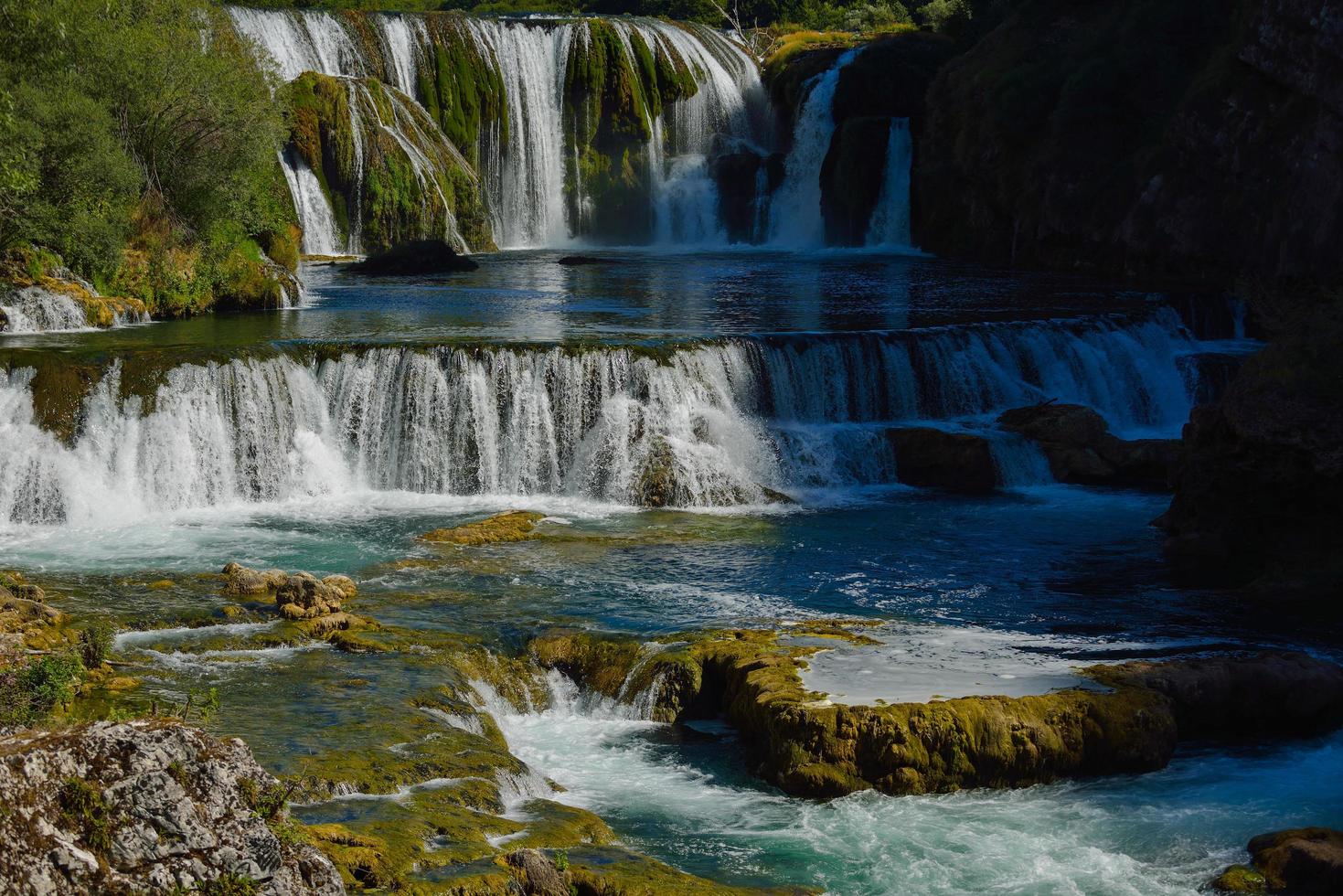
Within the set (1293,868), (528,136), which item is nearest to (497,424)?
(1293,868)

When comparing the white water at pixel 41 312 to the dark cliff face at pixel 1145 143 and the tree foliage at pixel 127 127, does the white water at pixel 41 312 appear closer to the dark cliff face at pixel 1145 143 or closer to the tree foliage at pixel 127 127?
the tree foliage at pixel 127 127

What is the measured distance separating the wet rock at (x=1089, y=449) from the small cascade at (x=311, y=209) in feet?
77.7

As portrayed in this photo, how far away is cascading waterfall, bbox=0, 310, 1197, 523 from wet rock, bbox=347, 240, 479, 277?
48.3ft

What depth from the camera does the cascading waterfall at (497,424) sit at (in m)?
19.6

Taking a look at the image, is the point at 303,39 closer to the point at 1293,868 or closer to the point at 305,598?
the point at 305,598

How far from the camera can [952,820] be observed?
10391 millimetres

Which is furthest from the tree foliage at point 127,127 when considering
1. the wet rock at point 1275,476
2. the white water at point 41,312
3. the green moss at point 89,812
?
the green moss at point 89,812

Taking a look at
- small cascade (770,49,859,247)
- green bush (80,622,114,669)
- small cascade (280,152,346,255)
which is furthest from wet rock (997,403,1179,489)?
small cascade (280,152,346,255)

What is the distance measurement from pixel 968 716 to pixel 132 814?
22.8 ft

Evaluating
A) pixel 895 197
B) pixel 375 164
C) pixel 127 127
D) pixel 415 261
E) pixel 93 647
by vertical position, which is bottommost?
pixel 93 647

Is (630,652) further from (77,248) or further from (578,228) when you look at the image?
(578,228)

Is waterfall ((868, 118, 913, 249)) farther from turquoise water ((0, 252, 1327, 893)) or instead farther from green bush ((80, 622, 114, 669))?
green bush ((80, 622, 114, 669))

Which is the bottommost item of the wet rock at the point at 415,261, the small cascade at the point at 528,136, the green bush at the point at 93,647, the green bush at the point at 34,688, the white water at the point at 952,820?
the white water at the point at 952,820

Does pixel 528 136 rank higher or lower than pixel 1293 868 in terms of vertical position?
higher
